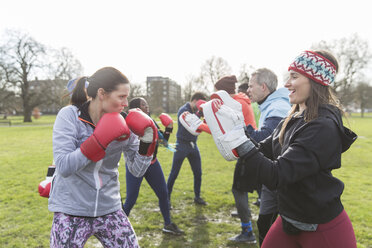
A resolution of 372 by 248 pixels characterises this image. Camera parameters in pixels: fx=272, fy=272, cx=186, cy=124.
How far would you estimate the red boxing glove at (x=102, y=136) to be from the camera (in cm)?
165

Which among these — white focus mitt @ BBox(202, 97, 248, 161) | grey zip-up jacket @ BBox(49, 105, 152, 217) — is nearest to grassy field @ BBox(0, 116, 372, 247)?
white focus mitt @ BBox(202, 97, 248, 161)

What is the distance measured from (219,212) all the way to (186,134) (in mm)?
1382

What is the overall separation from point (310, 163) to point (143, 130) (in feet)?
3.89

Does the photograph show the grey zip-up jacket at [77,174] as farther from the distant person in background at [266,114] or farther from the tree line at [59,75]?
the tree line at [59,75]

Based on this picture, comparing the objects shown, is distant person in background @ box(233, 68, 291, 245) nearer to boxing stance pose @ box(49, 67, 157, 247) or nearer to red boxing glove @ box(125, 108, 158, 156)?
red boxing glove @ box(125, 108, 158, 156)

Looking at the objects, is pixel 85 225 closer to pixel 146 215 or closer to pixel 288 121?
pixel 288 121

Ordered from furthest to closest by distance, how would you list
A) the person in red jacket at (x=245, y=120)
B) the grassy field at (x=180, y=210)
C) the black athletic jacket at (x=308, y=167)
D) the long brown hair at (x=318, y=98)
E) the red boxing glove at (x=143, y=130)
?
the grassy field at (x=180, y=210) < the person in red jacket at (x=245, y=120) < the red boxing glove at (x=143, y=130) < the long brown hair at (x=318, y=98) < the black athletic jacket at (x=308, y=167)

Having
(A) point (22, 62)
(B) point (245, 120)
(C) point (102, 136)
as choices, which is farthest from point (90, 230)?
(A) point (22, 62)

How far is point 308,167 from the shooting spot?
1.37 meters

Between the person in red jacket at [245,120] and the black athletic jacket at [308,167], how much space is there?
1.55m

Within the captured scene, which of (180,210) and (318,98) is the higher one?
(318,98)

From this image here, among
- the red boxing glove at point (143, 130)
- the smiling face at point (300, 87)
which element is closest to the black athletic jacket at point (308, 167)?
the smiling face at point (300, 87)

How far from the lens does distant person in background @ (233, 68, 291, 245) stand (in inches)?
97.1

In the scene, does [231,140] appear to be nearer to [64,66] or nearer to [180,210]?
[180,210]
